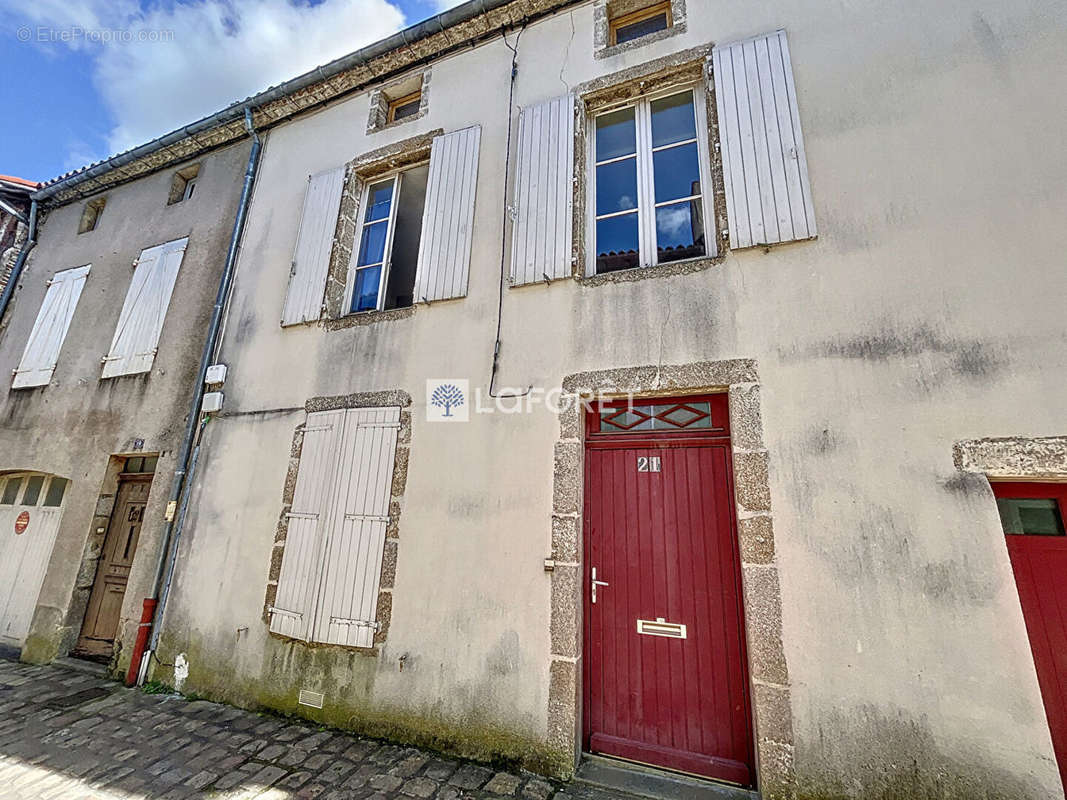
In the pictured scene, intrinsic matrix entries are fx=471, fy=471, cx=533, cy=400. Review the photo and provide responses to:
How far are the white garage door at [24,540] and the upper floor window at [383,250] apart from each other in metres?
4.36

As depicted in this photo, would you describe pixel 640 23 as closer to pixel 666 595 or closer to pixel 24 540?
pixel 666 595

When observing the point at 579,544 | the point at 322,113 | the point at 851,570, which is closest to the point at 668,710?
the point at 579,544

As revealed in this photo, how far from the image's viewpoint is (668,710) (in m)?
2.70

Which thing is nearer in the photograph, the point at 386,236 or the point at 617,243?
the point at 617,243

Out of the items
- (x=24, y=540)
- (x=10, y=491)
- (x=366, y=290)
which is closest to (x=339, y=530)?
(x=366, y=290)

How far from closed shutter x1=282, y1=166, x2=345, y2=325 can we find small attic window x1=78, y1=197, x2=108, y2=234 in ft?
13.6

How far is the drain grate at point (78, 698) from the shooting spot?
364cm

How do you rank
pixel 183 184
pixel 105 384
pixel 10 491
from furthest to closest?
1. pixel 183 184
2. pixel 10 491
3. pixel 105 384

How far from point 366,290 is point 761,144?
11.5 feet

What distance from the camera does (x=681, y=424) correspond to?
307 centimetres

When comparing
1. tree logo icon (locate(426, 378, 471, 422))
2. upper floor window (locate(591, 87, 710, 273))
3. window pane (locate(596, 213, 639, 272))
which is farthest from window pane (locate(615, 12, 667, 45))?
tree logo icon (locate(426, 378, 471, 422))

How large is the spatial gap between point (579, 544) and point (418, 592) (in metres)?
1.21

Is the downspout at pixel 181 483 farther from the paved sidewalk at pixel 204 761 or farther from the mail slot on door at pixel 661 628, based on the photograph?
the mail slot on door at pixel 661 628

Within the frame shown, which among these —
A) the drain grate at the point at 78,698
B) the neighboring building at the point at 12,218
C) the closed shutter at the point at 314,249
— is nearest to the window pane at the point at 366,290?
the closed shutter at the point at 314,249
